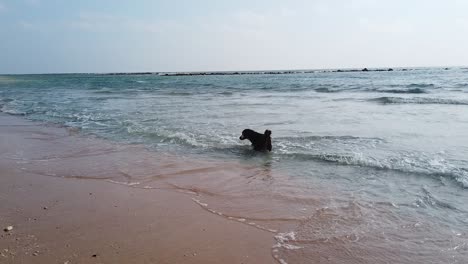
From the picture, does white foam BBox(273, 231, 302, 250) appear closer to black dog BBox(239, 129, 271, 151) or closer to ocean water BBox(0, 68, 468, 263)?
ocean water BBox(0, 68, 468, 263)

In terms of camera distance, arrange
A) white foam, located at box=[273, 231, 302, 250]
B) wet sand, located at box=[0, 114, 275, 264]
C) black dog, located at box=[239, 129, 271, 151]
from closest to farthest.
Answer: wet sand, located at box=[0, 114, 275, 264] < white foam, located at box=[273, 231, 302, 250] < black dog, located at box=[239, 129, 271, 151]

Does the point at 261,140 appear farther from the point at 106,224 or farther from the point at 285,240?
the point at 106,224

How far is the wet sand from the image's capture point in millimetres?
3701

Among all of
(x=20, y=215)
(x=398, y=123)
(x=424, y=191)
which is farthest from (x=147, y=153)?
(x=398, y=123)

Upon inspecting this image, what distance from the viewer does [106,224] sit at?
4.43m

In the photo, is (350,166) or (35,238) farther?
(350,166)

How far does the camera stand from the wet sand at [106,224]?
3.70m

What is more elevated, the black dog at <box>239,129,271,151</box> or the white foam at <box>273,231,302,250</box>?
the black dog at <box>239,129,271,151</box>

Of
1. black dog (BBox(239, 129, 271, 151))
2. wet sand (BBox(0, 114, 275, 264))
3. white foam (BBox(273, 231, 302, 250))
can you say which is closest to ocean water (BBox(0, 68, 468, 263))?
white foam (BBox(273, 231, 302, 250))

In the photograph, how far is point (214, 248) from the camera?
3.89 m

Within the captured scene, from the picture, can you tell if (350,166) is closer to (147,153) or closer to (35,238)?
(147,153)

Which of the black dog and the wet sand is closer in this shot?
the wet sand

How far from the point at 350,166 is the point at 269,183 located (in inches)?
72.0

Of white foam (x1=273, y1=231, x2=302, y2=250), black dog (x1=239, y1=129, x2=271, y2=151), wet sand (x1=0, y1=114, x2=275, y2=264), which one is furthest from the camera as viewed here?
black dog (x1=239, y1=129, x2=271, y2=151)
